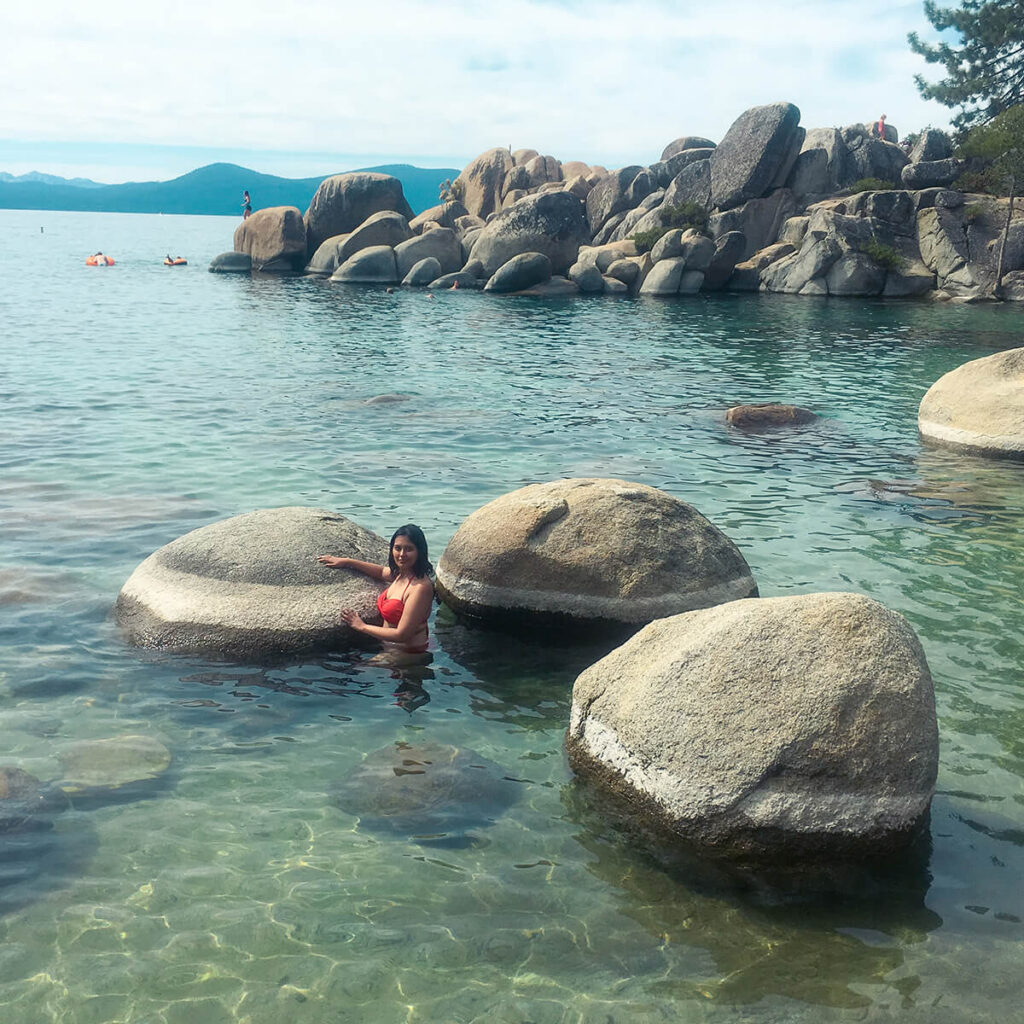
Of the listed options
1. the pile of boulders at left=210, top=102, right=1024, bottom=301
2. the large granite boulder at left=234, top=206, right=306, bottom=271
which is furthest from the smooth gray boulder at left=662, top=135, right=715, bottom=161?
the large granite boulder at left=234, top=206, right=306, bottom=271

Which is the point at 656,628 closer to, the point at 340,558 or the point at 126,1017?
the point at 340,558

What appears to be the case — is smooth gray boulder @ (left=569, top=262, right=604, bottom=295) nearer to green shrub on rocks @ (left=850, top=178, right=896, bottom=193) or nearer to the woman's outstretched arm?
green shrub on rocks @ (left=850, top=178, right=896, bottom=193)

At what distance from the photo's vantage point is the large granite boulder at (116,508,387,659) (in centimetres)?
900

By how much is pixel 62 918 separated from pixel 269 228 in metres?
56.6

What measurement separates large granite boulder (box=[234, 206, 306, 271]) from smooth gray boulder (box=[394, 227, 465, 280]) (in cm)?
765

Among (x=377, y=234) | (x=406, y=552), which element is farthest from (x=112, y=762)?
(x=377, y=234)

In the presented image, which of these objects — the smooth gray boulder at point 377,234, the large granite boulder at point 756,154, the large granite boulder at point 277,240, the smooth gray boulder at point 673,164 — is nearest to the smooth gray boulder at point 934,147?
the large granite boulder at point 756,154

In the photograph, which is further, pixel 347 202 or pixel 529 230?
pixel 347 202

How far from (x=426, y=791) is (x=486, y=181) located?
60.6 metres

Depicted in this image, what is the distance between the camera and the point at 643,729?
6641mm

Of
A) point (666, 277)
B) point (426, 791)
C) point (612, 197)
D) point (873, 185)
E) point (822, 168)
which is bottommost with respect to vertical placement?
point (426, 791)

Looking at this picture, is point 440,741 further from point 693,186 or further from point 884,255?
point 693,186

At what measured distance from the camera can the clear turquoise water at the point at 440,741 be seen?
542 cm

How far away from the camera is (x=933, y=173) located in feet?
166
